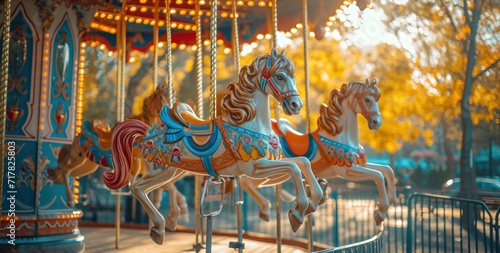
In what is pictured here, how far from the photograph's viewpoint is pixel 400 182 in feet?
83.5

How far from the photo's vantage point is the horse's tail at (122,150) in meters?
6.00

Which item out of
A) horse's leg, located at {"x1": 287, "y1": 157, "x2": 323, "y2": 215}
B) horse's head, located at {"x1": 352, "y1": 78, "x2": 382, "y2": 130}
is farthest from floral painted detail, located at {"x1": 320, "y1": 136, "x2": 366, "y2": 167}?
horse's leg, located at {"x1": 287, "y1": 157, "x2": 323, "y2": 215}

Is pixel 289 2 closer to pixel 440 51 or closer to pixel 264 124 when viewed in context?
pixel 264 124

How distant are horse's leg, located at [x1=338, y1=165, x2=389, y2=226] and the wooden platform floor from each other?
5.77 ft

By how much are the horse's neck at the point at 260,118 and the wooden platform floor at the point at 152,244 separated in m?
2.73

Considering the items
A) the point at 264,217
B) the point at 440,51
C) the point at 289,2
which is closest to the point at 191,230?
the point at 264,217

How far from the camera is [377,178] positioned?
20.8ft

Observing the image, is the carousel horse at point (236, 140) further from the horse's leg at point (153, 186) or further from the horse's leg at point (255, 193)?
the horse's leg at point (255, 193)

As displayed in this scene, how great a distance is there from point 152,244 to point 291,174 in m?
3.78

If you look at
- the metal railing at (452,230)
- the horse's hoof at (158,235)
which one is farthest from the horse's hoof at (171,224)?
the metal railing at (452,230)

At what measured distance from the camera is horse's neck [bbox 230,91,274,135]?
5.21 meters

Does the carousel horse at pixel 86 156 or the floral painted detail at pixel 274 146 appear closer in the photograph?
the floral painted detail at pixel 274 146

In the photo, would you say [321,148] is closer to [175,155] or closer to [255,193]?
[255,193]

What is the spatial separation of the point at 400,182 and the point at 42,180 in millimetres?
20599
